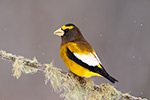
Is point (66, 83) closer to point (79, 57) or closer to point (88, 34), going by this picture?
point (79, 57)

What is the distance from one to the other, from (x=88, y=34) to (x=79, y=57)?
2968 millimetres

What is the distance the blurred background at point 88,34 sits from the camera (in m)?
4.74

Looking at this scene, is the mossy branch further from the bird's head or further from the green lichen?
the bird's head

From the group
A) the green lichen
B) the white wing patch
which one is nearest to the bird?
the white wing patch

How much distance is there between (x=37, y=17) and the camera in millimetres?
5059

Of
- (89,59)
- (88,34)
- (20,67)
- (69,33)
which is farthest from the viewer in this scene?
(88,34)

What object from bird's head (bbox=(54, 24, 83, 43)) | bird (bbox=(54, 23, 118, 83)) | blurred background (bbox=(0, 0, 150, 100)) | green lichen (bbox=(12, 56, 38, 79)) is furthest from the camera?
blurred background (bbox=(0, 0, 150, 100))

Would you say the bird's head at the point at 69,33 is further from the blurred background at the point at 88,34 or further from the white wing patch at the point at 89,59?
the blurred background at the point at 88,34

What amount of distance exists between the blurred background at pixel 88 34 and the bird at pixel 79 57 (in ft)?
8.03

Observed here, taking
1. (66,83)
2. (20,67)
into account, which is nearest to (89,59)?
(66,83)

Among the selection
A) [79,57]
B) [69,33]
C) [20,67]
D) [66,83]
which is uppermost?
[69,33]

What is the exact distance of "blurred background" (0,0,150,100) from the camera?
4.74 meters

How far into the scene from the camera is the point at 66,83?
196 centimetres

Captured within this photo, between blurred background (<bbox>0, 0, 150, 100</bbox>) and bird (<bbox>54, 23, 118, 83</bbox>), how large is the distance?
245 centimetres
